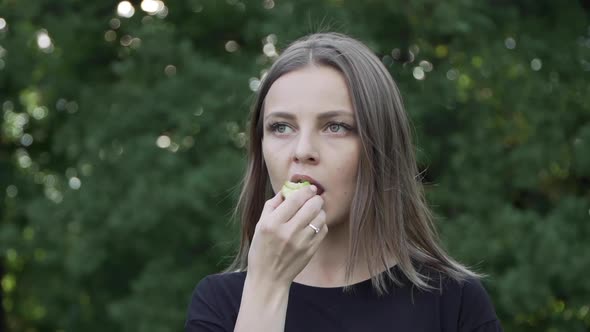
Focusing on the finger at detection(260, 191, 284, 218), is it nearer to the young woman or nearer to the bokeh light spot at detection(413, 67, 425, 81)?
the young woman

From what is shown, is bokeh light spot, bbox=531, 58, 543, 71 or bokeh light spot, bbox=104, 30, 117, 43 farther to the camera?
bokeh light spot, bbox=104, 30, 117, 43

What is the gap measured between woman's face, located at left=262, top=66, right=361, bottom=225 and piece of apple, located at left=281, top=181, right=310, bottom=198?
0.10 feet

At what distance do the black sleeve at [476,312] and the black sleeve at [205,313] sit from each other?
69 cm

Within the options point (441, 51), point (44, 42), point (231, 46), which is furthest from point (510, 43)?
point (44, 42)

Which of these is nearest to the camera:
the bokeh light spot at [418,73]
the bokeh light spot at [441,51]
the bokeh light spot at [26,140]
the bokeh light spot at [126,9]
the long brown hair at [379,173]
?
the long brown hair at [379,173]

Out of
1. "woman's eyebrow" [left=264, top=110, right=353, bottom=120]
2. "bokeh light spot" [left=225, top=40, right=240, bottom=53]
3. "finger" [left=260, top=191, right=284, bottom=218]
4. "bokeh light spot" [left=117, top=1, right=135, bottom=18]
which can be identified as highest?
"bokeh light spot" [left=117, top=1, right=135, bottom=18]

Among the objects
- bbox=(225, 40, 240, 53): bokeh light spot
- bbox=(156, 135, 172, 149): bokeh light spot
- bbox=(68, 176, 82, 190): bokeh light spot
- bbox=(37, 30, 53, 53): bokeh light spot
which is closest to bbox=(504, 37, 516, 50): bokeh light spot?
bbox=(225, 40, 240, 53): bokeh light spot

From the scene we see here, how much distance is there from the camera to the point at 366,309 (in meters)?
2.52

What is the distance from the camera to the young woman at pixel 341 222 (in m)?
2.36

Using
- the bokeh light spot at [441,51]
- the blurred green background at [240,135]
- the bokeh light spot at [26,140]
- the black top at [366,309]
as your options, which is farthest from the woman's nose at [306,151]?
the bokeh light spot at [26,140]

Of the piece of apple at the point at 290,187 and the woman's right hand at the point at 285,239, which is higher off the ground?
the piece of apple at the point at 290,187

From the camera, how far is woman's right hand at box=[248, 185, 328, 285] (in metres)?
2.29

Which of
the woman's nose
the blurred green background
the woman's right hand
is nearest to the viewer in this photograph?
the woman's right hand

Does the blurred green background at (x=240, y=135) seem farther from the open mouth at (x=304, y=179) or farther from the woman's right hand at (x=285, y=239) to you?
the woman's right hand at (x=285, y=239)
